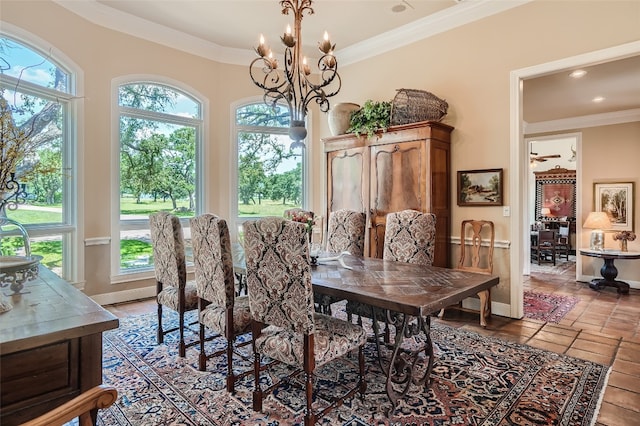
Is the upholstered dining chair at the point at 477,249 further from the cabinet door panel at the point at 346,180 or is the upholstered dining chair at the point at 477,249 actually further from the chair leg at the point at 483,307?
the cabinet door panel at the point at 346,180

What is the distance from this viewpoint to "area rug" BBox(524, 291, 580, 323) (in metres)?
3.97

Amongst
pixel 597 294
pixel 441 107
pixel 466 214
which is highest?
pixel 441 107

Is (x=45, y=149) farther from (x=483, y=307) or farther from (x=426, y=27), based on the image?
(x=483, y=307)

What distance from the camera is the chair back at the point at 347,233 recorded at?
358cm

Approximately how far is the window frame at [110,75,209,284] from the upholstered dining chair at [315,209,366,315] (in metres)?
2.26

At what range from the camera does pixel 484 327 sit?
354 centimetres

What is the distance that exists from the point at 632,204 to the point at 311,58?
556 cm

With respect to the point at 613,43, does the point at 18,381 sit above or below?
below

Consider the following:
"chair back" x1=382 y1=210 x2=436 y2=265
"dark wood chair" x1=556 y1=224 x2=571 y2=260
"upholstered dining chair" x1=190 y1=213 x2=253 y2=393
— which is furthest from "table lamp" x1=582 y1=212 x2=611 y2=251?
"upholstered dining chair" x1=190 y1=213 x2=253 y2=393

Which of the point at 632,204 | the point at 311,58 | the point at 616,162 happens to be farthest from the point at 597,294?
the point at 311,58

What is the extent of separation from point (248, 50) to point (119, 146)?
2.26 meters

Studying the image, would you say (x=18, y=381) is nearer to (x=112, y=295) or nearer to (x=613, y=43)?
(x=112, y=295)

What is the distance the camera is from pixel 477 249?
3.91 metres

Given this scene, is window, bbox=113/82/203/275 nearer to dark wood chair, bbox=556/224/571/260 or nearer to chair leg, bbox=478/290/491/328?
chair leg, bbox=478/290/491/328
